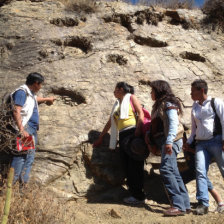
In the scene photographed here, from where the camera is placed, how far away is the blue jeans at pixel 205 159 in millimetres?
3502

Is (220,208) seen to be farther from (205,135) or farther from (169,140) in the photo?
(169,140)

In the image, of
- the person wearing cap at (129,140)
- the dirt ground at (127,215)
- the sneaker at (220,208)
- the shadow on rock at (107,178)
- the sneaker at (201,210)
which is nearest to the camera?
the dirt ground at (127,215)

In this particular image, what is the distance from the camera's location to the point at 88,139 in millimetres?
4512

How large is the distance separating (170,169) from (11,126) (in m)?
2.03

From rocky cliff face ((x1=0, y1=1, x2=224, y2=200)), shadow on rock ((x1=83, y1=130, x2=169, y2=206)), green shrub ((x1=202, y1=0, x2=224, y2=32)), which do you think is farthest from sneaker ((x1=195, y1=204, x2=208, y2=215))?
green shrub ((x1=202, y1=0, x2=224, y2=32))

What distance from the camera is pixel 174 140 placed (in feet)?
11.9

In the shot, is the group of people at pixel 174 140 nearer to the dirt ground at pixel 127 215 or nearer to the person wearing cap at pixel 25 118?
the dirt ground at pixel 127 215

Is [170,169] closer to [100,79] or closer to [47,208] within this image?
[47,208]

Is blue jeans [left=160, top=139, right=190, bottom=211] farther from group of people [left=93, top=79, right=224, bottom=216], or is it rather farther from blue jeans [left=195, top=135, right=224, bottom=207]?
blue jeans [left=195, top=135, right=224, bottom=207]

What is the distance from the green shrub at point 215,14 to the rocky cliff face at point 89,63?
22cm

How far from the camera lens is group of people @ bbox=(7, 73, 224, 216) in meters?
3.50

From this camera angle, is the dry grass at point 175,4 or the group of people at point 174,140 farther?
the dry grass at point 175,4

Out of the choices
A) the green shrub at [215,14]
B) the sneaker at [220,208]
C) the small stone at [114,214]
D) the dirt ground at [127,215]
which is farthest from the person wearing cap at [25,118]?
the green shrub at [215,14]

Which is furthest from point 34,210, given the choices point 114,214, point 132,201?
point 132,201
